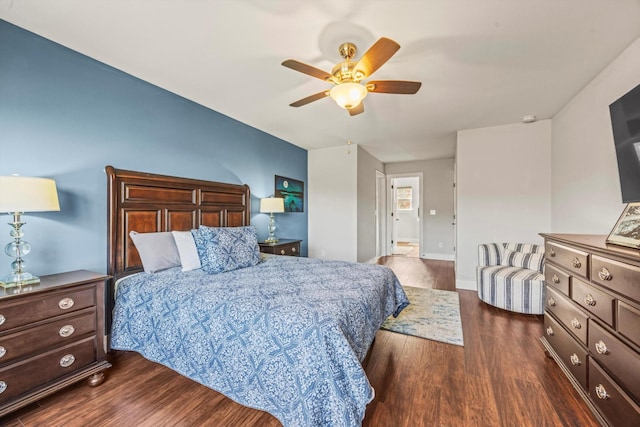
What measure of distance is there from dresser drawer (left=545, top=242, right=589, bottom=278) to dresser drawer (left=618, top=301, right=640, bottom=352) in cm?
35

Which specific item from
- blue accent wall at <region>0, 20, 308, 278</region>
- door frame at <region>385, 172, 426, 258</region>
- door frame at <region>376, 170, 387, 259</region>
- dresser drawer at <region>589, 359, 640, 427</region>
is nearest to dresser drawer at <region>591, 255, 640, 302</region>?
dresser drawer at <region>589, 359, 640, 427</region>

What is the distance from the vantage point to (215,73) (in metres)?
2.48

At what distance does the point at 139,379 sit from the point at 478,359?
2659 mm

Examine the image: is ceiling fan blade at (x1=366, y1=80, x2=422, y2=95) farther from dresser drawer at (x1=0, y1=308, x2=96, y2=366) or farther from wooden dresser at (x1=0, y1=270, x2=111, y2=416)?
dresser drawer at (x1=0, y1=308, x2=96, y2=366)

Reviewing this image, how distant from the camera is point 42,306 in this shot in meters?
1.65

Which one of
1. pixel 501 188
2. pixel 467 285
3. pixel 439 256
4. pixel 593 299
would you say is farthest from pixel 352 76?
pixel 439 256

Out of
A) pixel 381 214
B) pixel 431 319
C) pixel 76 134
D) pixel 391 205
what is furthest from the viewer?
pixel 391 205

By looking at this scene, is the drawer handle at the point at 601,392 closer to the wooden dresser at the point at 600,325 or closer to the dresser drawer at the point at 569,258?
the wooden dresser at the point at 600,325

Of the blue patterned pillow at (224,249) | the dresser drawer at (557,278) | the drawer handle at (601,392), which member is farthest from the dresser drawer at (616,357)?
the blue patterned pillow at (224,249)

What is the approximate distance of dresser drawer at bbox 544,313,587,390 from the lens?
1582 millimetres

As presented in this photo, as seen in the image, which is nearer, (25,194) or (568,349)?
(25,194)

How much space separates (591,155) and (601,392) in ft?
7.74

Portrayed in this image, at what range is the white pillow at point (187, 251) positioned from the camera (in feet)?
8.05

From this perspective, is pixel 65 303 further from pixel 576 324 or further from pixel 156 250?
pixel 576 324
